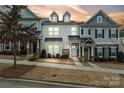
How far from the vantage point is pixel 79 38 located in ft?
52.0

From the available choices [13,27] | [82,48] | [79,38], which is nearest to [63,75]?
[82,48]

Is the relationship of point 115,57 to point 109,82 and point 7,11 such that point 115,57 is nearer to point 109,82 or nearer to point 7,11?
point 109,82

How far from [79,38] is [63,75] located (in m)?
1.68

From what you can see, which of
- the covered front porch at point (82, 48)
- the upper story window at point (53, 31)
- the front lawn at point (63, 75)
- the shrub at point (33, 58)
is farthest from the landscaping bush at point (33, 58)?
the covered front porch at point (82, 48)

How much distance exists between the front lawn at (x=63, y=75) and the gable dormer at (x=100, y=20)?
6.66ft

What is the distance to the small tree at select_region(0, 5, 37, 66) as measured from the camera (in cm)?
1523

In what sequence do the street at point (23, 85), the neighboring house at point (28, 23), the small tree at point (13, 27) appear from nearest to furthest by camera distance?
the street at point (23, 85)
the small tree at point (13, 27)
the neighboring house at point (28, 23)

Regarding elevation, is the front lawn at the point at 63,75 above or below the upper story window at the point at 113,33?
below

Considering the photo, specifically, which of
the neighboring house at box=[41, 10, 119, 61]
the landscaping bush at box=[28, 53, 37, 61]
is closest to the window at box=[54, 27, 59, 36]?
the neighboring house at box=[41, 10, 119, 61]

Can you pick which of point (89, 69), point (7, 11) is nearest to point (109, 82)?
point (89, 69)

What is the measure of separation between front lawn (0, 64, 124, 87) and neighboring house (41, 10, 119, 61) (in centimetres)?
77

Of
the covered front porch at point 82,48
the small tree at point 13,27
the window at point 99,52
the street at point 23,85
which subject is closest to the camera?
the street at point 23,85

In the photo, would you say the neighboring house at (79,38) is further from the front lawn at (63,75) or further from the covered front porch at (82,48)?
the front lawn at (63,75)

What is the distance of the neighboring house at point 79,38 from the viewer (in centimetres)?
1560
